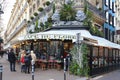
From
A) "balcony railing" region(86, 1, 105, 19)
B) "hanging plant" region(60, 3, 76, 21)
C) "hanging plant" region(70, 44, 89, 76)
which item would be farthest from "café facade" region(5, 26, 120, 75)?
"balcony railing" region(86, 1, 105, 19)

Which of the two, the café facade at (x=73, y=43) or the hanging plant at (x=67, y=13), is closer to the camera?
the café facade at (x=73, y=43)

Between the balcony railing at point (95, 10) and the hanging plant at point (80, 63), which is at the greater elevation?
the balcony railing at point (95, 10)

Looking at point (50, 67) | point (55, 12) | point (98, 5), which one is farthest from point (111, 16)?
point (50, 67)

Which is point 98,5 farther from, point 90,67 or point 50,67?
point 90,67

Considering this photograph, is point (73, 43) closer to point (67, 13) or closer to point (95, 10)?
point (67, 13)

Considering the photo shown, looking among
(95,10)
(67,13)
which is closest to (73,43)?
(67,13)

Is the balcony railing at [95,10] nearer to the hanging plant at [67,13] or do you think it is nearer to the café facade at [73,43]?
the hanging plant at [67,13]

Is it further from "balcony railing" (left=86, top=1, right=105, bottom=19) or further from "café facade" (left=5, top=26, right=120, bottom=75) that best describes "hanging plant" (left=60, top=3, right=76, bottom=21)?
"balcony railing" (left=86, top=1, right=105, bottom=19)

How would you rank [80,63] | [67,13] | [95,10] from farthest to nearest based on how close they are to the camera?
1. [95,10]
2. [67,13]
3. [80,63]

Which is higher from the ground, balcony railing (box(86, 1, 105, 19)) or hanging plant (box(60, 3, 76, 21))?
balcony railing (box(86, 1, 105, 19))

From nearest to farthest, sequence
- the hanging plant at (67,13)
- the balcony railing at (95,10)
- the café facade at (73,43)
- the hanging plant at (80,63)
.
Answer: the hanging plant at (80,63), the café facade at (73,43), the hanging plant at (67,13), the balcony railing at (95,10)

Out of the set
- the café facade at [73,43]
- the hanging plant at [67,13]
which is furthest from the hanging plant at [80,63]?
the hanging plant at [67,13]

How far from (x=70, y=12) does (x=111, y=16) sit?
17404 mm

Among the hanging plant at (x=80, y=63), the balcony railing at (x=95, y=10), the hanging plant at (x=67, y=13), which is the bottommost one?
the hanging plant at (x=80, y=63)
